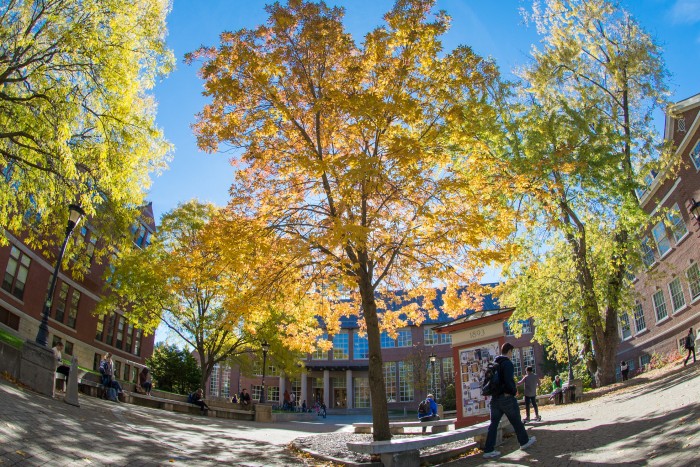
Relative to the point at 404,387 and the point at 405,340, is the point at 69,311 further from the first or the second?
the point at 405,340

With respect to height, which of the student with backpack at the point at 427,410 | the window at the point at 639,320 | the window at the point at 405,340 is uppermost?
the window at the point at 405,340

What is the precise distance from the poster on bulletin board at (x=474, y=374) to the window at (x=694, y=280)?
1911 centimetres

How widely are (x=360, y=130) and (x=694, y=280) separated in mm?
22988

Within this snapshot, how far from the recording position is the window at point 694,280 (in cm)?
2446

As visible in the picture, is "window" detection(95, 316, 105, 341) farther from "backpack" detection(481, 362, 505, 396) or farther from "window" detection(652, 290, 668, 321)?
"window" detection(652, 290, 668, 321)

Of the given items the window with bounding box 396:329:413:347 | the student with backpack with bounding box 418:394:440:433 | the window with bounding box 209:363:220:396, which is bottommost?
the student with backpack with bounding box 418:394:440:433

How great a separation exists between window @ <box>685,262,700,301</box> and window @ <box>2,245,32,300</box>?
1309 inches

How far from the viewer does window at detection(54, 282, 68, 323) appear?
27.9 metres

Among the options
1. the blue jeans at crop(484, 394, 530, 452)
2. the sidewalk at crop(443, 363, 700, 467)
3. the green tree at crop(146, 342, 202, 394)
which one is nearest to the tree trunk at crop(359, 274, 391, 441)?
the sidewalk at crop(443, 363, 700, 467)

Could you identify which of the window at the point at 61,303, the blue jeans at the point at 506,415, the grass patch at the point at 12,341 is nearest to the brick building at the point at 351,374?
the window at the point at 61,303

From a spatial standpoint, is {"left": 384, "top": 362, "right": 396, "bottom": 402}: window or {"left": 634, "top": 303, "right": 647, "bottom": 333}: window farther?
{"left": 384, "top": 362, "right": 396, "bottom": 402}: window

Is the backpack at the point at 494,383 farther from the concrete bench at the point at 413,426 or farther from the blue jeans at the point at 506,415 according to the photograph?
the concrete bench at the point at 413,426

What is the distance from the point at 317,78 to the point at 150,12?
734 cm

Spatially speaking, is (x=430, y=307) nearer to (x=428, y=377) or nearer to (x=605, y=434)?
(x=605, y=434)
